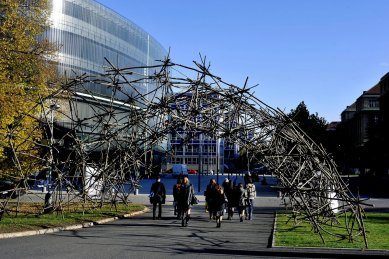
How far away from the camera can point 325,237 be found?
45.2ft

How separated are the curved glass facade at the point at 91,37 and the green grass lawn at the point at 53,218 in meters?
34.0

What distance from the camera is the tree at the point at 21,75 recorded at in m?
21.5

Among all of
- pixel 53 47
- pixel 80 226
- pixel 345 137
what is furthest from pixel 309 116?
pixel 80 226

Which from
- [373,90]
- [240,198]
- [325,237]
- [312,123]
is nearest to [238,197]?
[240,198]

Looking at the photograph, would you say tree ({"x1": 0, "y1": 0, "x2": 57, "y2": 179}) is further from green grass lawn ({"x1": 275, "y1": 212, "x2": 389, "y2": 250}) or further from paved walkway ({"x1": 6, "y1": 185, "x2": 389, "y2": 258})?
green grass lawn ({"x1": 275, "y1": 212, "x2": 389, "y2": 250})

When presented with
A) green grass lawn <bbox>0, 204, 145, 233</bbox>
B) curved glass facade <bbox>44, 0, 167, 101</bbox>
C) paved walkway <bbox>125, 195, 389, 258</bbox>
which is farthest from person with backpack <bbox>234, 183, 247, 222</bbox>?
curved glass facade <bbox>44, 0, 167, 101</bbox>

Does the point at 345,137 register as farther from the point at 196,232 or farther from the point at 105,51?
the point at 196,232

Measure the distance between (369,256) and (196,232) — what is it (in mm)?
5702

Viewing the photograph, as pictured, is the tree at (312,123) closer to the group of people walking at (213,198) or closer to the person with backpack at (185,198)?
the group of people walking at (213,198)

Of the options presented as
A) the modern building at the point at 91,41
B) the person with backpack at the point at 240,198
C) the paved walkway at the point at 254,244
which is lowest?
the paved walkway at the point at 254,244

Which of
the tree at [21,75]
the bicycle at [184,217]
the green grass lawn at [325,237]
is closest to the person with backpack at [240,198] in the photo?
the green grass lawn at [325,237]

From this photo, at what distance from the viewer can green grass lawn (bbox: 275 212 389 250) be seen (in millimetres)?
12301

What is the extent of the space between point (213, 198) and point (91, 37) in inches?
2035

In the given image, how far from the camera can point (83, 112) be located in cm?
5919
